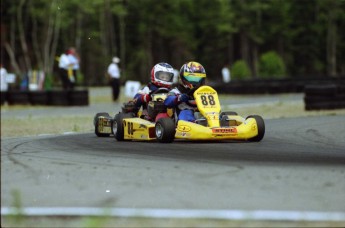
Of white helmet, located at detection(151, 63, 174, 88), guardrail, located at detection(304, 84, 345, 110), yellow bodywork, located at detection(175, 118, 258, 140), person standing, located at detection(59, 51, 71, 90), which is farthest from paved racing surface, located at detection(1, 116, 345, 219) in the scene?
person standing, located at detection(59, 51, 71, 90)

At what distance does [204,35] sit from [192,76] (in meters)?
65.2

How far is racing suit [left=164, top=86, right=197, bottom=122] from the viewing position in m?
10.8

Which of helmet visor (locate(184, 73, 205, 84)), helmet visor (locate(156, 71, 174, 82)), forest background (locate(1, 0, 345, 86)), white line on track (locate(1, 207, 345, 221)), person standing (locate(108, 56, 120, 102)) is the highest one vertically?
forest background (locate(1, 0, 345, 86))

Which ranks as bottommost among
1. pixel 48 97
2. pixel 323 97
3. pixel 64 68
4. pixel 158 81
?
pixel 323 97

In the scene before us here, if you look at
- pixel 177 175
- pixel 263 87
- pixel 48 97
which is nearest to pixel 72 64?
pixel 48 97

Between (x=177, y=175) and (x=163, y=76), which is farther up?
(x=163, y=76)

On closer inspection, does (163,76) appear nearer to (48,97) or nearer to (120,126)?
(120,126)

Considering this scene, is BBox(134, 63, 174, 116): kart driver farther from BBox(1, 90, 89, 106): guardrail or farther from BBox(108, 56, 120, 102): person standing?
BBox(108, 56, 120, 102): person standing

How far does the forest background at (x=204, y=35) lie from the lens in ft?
224

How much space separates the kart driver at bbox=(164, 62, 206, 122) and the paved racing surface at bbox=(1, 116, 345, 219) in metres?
0.77

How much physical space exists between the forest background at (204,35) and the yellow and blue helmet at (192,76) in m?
50.9

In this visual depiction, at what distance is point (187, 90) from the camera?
1112cm

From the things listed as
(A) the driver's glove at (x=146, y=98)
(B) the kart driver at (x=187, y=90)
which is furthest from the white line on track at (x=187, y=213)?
(A) the driver's glove at (x=146, y=98)

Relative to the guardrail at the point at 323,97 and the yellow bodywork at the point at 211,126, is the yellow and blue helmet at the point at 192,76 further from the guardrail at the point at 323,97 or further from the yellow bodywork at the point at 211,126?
the guardrail at the point at 323,97
